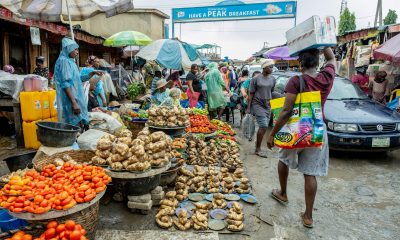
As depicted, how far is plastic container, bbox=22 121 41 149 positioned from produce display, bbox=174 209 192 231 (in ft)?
A: 14.0

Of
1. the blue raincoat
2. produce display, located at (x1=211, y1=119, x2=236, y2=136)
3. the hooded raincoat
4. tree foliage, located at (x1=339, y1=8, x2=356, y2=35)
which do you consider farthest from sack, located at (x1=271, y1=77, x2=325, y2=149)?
tree foliage, located at (x1=339, y1=8, x2=356, y2=35)

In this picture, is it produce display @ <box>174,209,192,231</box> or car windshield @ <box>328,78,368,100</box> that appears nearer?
produce display @ <box>174,209,192,231</box>

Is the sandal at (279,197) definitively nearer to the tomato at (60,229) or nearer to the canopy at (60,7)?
the tomato at (60,229)

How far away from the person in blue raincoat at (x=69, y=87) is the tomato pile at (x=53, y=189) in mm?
1944

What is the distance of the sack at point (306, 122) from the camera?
3.40 m

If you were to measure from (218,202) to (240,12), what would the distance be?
738 inches

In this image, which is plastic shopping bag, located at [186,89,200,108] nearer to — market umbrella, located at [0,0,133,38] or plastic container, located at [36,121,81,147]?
market umbrella, located at [0,0,133,38]

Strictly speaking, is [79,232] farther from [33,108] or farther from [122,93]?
[122,93]

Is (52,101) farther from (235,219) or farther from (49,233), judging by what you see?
(235,219)

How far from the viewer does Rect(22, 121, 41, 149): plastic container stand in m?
6.23

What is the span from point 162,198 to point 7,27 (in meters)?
8.74

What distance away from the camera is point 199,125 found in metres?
7.29

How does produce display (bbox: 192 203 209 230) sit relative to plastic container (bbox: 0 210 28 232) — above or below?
below

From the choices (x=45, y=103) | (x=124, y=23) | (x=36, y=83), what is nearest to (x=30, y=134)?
(x=45, y=103)
